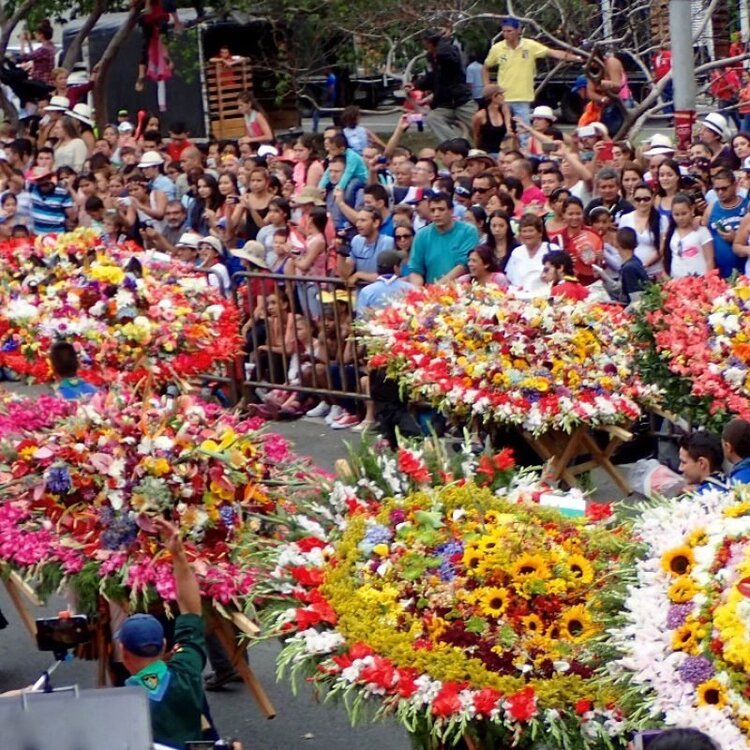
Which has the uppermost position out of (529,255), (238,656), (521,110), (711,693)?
(521,110)

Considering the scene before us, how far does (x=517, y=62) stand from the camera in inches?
750

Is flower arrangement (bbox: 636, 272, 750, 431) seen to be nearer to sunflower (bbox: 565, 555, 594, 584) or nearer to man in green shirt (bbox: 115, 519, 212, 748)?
sunflower (bbox: 565, 555, 594, 584)

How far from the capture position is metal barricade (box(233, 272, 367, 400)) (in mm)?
13148

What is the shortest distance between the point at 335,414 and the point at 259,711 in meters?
5.45

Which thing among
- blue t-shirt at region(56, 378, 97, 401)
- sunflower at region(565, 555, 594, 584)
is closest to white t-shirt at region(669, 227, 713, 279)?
blue t-shirt at region(56, 378, 97, 401)

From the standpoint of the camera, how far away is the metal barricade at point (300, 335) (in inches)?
518

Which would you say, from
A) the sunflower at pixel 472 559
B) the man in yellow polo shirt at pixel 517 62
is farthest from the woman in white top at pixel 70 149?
the sunflower at pixel 472 559

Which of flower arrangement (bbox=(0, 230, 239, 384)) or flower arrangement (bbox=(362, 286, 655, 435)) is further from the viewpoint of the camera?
flower arrangement (bbox=(0, 230, 239, 384))

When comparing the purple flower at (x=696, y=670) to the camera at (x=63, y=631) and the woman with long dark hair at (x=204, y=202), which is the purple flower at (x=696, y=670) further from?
the woman with long dark hair at (x=204, y=202)

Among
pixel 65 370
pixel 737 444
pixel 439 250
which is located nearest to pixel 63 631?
pixel 737 444

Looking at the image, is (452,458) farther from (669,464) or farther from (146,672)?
(669,464)

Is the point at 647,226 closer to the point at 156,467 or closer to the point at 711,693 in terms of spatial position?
the point at 156,467

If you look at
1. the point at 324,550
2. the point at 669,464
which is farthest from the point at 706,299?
the point at 324,550

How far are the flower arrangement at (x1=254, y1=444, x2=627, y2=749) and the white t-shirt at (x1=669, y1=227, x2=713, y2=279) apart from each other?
5.32 meters
